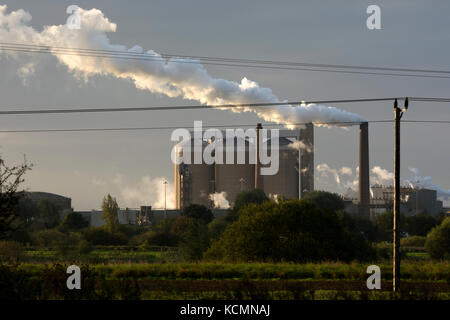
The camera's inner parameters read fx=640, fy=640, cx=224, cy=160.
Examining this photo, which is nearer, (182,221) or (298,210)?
(298,210)

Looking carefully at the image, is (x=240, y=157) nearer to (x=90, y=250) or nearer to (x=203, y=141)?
(x=203, y=141)

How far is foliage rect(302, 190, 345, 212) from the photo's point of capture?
123 metres

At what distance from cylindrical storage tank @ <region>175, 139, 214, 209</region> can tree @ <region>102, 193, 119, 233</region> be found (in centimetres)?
4288

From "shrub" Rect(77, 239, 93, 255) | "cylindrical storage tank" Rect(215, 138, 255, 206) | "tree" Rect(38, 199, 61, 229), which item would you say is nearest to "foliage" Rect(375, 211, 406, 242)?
"cylindrical storage tank" Rect(215, 138, 255, 206)

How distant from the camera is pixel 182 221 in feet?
306

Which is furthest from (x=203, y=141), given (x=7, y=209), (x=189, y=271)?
(x=7, y=209)

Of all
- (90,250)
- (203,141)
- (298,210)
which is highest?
(203,141)

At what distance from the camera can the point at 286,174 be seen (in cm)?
13475

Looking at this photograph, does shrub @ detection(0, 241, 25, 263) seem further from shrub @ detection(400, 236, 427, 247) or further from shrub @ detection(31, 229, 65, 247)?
shrub @ detection(400, 236, 427, 247)

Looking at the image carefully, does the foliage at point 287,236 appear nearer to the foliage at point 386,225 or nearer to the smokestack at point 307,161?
the foliage at point 386,225

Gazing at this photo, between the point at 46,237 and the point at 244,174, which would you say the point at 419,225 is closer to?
the point at 244,174

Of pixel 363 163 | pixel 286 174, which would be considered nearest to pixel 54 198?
pixel 286 174

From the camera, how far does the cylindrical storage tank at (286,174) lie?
5295 inches
